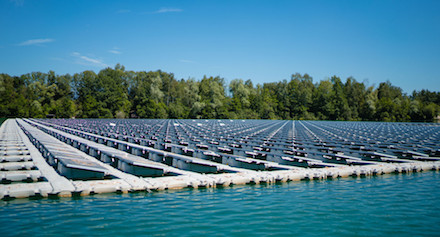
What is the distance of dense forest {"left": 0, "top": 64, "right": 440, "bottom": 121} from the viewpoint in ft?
302

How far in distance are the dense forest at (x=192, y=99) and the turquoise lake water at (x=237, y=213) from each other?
87.1 metres

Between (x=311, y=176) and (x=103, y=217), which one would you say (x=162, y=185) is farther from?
(x=311, y=176)

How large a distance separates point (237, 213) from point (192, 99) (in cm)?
9740

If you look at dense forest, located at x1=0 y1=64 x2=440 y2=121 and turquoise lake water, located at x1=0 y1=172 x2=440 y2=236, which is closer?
turquoise lake water, located at x1=0 y1=172 x2=440 y2=236

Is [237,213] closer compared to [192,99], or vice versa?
[237,213]

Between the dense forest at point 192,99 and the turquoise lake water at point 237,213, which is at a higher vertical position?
the dense forest at point 192,99

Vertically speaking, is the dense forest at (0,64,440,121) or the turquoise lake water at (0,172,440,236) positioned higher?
the dense forest at (0,64,440,121)

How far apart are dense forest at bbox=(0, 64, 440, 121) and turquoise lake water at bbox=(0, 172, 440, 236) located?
87.1m

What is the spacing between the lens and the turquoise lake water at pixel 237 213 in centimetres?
758

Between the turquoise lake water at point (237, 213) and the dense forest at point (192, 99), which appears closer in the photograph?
the turquoise lake water at point (237, 213)

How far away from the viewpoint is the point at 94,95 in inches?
3814

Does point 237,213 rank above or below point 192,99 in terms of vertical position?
below

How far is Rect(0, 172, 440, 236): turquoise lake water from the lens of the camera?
7.58 metres

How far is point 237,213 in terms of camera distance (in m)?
8.84
